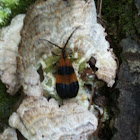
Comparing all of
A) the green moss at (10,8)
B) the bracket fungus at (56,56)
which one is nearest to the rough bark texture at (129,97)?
the bracket fungus at (56,56)

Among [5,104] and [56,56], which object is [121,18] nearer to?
[56,56]

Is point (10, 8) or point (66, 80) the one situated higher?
point (10, 8)

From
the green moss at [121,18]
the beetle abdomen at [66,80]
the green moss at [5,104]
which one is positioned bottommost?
the green moss at [5,104]

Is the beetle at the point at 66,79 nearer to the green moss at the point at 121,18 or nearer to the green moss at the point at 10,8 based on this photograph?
the green moss at the point at 121,18

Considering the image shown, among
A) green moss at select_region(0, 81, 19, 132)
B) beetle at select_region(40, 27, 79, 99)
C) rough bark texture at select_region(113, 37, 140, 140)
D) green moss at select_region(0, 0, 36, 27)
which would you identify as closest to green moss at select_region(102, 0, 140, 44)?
rough bark texture at select_region(113, 37, 140, 140)

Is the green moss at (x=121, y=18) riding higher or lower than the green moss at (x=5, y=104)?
higher

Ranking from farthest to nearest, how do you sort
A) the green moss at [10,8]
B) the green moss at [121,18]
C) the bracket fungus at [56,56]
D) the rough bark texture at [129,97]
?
the green moss at [10,8]
the green moss at [121,18]
the rough bark texture at [129,97]
the bracket fungus at [56,56]

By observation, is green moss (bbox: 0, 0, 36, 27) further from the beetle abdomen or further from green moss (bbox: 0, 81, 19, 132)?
the beetle abdomen

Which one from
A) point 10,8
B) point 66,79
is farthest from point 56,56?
point 10,8
